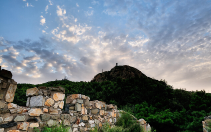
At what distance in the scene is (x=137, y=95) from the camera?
39.3ft

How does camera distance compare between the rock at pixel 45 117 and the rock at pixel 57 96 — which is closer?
the rock at pixel 45 117

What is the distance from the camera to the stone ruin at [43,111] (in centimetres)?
332

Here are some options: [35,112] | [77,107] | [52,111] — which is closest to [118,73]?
[77,107]

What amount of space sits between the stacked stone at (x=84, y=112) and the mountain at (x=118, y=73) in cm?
1428

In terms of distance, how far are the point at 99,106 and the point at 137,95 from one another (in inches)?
270

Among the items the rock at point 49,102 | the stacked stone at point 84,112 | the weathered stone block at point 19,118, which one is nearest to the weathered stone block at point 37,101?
the rock at point 49,102

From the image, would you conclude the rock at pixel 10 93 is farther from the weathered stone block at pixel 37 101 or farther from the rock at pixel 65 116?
the rock at pixel 65 116

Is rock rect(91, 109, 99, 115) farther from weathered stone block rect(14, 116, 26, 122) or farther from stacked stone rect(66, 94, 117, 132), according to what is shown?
weathered stone block rect(14, 116, 26, 122)

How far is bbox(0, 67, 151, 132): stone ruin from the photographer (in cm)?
332

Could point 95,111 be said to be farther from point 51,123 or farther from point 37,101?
point 37,101

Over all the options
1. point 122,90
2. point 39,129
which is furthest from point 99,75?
point 39,129

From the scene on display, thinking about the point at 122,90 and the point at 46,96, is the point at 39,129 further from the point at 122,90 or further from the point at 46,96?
the point at 122,90

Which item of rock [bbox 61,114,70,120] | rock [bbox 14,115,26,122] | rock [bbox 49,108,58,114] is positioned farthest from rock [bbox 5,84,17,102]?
rock [bbox 61,114,70,120]

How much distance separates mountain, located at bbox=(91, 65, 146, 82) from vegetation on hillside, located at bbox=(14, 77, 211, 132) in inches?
251
